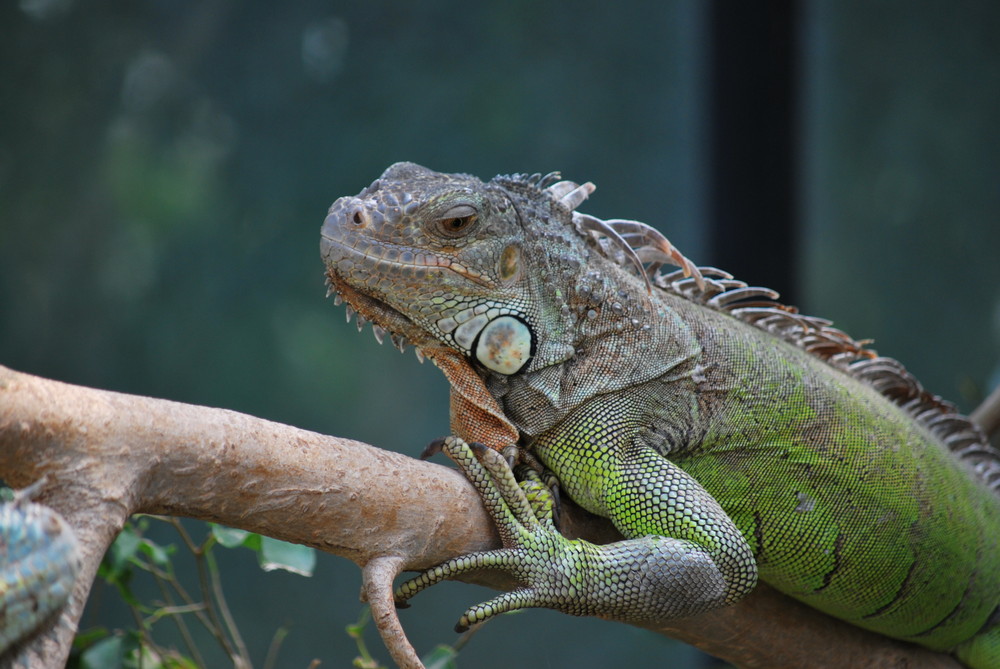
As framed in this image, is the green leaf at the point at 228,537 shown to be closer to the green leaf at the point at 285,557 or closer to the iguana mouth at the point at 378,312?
the green leaf at the point at 285,557

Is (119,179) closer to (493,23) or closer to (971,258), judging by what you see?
(493,23)

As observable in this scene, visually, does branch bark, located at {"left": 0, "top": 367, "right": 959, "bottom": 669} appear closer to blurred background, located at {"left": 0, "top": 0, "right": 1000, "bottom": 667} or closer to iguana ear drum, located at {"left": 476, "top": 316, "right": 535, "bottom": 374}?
iguana ear drum, located at {"left": 476, "top": 316, "right": 535, "bottom": 374}

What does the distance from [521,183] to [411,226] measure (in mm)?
469

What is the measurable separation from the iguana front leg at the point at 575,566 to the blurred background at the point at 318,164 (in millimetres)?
3814

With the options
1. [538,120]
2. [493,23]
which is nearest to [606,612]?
[538,120]

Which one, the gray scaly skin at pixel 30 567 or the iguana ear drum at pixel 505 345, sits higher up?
the iguana ear drum at pixel 505 345

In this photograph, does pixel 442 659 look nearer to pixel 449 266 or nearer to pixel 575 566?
pixel 575 566

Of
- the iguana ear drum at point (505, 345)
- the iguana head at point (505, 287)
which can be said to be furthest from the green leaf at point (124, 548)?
the iguana ear drum at point (505, 345)

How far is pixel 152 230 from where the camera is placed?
6.06 m

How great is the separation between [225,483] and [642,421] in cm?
126

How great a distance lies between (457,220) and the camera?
247 centimetres

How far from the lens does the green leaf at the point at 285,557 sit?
8.28 feet

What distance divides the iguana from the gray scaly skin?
3.16ft

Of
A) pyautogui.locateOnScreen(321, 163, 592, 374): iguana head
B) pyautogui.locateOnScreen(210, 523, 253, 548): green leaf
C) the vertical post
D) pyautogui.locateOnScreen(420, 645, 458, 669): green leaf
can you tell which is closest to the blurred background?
the vertical post
